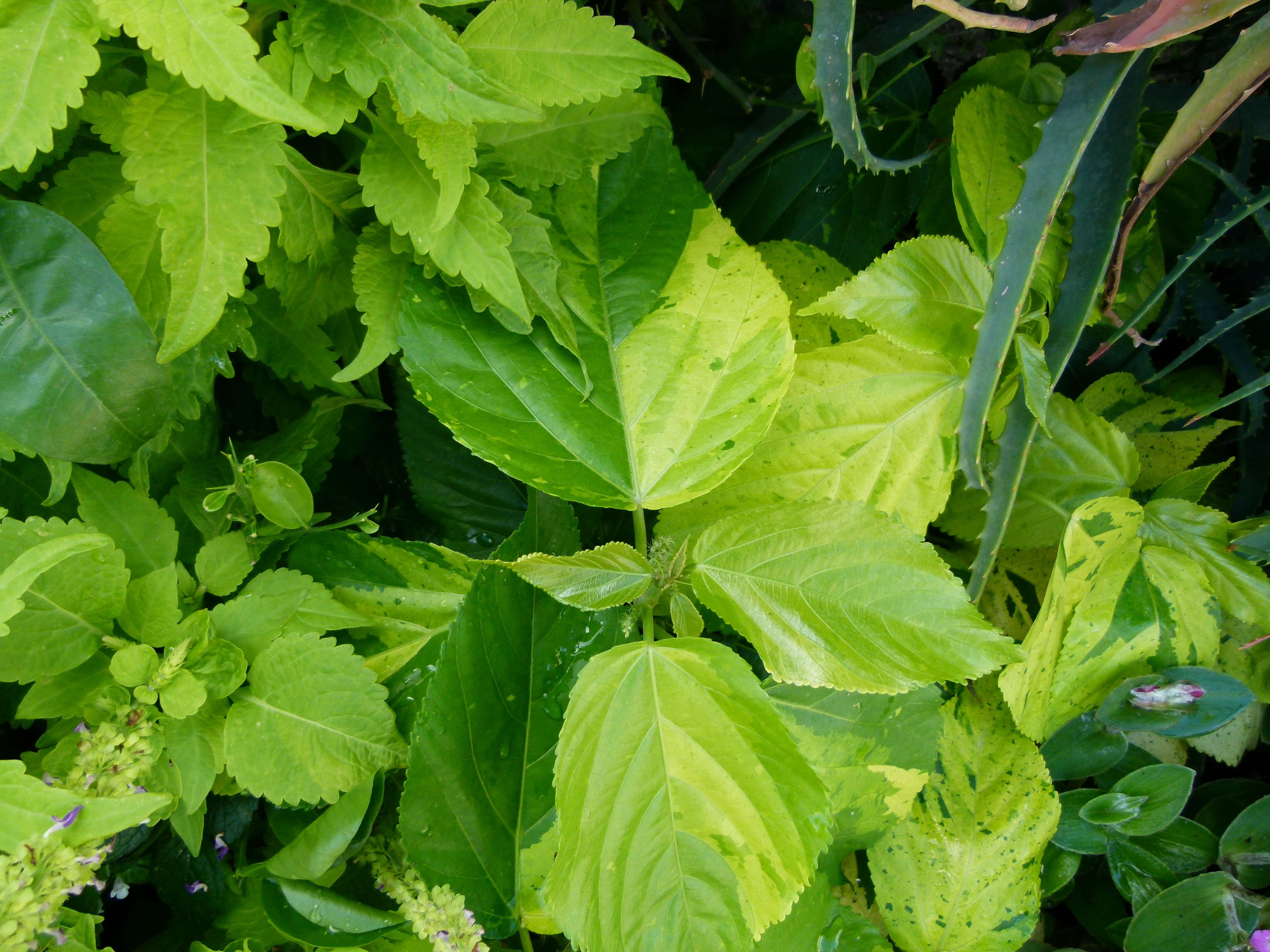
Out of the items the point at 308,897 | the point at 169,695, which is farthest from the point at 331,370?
the point at 308,897

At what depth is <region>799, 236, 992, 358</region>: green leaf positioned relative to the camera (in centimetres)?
63

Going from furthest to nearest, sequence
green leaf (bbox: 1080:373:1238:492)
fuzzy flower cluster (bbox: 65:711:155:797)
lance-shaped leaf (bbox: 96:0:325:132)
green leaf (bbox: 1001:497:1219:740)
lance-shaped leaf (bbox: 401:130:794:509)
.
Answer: green leaf (bbox: 1080:373:1238:492), green leaf (bbox: 1001:497:1219:740), lance-shaped leaf (bbox: 401:130:794:509), fuzzy flower cluster (bbox: 65:711:155:797), lance-shaped leaf (bbox: 96:0:325:132)

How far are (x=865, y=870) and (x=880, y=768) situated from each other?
0.23 m

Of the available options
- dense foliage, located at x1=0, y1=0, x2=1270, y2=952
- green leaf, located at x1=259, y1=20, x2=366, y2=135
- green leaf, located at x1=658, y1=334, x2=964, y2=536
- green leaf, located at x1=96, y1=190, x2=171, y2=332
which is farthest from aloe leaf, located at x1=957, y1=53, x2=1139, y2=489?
green leaf, located at x1=96, y1=190, x2=171, y2=332

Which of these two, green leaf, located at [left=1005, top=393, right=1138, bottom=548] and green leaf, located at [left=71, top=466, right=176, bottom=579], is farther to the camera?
green leaf, located at [left=1005, top=393, right=1138, bottom=548]

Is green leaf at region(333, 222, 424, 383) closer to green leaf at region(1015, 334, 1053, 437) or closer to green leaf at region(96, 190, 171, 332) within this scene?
green leaf at region(96, 190, 171, 332)

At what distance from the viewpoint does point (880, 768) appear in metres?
0.70

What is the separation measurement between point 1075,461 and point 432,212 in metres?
0.64

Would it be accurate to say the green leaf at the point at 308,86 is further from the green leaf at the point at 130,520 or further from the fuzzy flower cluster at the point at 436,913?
the fuzzy flower cluster at the point at 436,913

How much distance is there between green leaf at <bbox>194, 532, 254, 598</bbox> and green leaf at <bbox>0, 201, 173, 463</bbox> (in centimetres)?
12

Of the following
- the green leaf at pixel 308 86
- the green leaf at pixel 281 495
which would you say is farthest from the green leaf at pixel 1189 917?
the green leaf at pixel 308 86

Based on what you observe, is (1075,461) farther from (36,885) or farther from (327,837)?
(36,885)

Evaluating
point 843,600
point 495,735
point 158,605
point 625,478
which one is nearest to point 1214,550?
point 843,600

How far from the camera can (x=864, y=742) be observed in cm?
70
